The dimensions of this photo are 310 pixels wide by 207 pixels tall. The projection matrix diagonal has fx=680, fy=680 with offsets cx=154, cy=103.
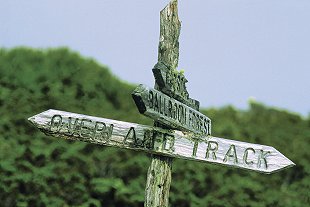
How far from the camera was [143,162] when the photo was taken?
9.52 m

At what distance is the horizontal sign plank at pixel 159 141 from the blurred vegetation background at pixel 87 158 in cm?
361

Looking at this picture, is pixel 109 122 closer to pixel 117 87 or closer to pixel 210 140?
pixel 210 140

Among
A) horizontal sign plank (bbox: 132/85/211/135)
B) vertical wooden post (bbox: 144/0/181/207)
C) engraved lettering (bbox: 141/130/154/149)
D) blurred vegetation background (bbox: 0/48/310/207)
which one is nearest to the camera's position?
horizontal sign plank (bbox: 132/85/211/135)

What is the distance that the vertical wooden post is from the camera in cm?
562

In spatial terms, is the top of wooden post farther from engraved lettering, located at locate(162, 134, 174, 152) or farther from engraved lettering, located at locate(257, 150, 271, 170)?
engraved lettering, located at locate(257, 150, 271, 170)

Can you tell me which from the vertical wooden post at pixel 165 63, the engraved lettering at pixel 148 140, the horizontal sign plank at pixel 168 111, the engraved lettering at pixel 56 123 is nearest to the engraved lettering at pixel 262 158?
the horizontal sign plank at pixel 168 111

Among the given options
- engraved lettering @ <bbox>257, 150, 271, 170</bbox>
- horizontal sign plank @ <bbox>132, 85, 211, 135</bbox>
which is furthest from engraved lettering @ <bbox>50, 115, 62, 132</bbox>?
engraved lettering @ <bbox>257, 150, 271, 170</bbox>

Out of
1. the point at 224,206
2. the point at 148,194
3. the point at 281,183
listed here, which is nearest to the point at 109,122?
the point at 148,194

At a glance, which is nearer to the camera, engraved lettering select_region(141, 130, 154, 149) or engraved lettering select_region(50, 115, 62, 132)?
engraved lettering select_region(141, 130, 154, 149)

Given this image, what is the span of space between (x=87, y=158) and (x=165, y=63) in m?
4.08

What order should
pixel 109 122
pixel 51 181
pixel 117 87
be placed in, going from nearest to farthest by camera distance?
pixel 109 122
pixel 51 181
pixel 117 87

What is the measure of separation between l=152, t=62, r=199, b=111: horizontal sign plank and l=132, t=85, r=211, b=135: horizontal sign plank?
8cm

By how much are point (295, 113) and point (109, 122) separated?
5610 mm

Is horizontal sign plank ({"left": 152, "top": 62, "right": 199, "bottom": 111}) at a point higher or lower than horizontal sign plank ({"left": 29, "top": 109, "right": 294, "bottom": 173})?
higher
